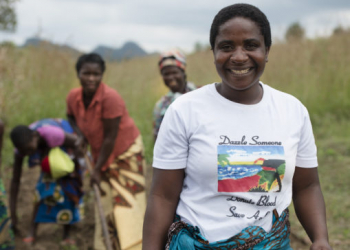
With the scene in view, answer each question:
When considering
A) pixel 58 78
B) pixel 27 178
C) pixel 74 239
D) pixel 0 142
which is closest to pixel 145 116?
pixel 58 78

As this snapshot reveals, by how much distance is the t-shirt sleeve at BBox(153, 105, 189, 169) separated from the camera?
4.89ft

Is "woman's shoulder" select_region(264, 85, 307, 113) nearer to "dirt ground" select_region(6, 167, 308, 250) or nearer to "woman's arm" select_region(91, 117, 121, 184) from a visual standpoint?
"woman's arm" select_region(91, 117, 121, 184)

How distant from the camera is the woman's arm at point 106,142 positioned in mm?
3525

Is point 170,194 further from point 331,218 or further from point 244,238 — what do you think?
point 331,218

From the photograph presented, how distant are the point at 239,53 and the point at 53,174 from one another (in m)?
2.68

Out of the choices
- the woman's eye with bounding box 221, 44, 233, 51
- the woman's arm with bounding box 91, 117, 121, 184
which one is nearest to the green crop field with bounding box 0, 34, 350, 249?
the woman's arm with bounding box 91, 117, 121, 184

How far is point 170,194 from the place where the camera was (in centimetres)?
154

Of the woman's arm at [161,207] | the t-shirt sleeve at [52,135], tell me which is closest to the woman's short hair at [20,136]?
the t-shirt sleeve at [52,135]

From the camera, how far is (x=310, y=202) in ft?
5.48

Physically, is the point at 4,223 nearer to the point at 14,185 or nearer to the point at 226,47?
the point at 14,185

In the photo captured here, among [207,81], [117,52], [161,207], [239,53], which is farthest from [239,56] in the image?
[207,81]

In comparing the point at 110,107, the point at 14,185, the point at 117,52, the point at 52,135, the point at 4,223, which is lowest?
the point at 4,223

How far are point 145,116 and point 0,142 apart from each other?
4.55m

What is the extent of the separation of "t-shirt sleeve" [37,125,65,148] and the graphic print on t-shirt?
2.56m
